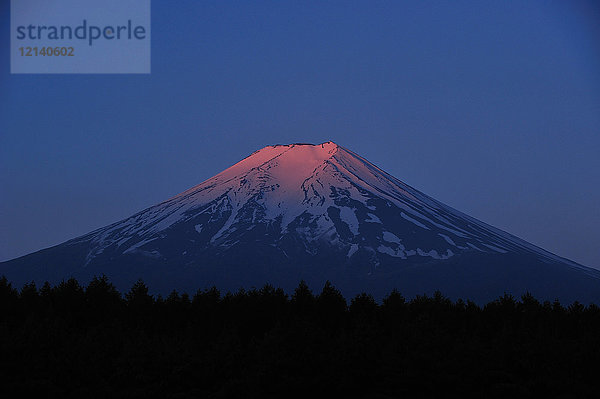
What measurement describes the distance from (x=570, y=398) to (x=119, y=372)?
24189 millimetres

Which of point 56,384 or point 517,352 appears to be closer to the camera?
point 56,384

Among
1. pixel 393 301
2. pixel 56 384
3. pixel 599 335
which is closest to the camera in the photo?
pixel 56 384

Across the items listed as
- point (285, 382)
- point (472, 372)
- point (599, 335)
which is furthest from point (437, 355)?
point (599, 335)

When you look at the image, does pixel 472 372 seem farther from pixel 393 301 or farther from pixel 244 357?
pixel 393 301

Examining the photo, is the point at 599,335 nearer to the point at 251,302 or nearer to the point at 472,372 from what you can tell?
the point at 472,372

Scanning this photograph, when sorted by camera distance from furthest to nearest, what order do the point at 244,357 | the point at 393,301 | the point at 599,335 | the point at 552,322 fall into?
the point at 393,301, the point at 552,322, the point at 599,335, the point at 244,357

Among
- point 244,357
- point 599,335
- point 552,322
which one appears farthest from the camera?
point 552,322

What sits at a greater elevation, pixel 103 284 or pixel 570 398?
pixel 103 284

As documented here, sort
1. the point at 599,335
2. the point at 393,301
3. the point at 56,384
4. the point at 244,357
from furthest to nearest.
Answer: the point at 393,301 → the point at 599,335 → the point at 244,357 → the point at 56,384

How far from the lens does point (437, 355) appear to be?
49.8m

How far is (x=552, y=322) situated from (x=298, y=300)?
69.3 ft

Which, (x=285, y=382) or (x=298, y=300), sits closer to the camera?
(x=285, y=382)

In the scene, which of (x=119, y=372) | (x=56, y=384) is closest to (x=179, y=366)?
(x=119, y=372)

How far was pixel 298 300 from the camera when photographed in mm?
71500
